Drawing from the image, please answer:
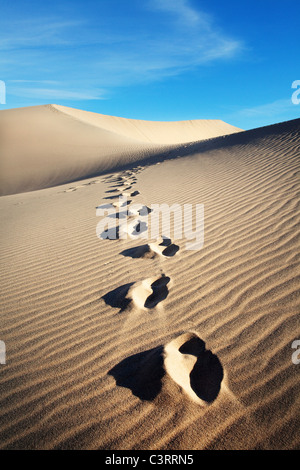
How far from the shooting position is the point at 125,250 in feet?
11.3

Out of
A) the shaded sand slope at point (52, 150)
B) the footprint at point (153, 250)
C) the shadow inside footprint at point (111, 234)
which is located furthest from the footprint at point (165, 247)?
the shaded sand slope at point (52, 150)

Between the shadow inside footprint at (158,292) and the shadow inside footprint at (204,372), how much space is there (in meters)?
0.56

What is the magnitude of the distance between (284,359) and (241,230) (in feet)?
6.61

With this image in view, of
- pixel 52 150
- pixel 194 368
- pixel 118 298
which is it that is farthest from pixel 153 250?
pixel 52 150

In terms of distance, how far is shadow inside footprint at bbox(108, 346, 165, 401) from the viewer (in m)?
1.56

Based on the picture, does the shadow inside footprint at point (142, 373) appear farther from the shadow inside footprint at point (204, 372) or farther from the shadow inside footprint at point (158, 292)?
the shadow inside footprint at point (158, 292)

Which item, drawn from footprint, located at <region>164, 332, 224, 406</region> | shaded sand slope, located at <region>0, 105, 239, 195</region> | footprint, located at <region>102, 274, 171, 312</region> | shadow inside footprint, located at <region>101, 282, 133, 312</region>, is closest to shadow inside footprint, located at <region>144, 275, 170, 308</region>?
footprint, located at <region>102, 274, 171, 312</region>

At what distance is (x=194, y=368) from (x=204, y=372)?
7cm

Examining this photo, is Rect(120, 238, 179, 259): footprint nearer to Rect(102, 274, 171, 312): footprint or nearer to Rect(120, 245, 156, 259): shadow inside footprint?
Rect(120, 245, 156, 259): shadow inside footprint

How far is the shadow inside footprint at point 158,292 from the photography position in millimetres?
2371

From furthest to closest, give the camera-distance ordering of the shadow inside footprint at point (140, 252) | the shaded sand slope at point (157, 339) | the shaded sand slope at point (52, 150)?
the shaded sand slope at point (52, 150) < the shadow inside footprint at point (140, 252) < the shaded sand slope at point (157, 339)

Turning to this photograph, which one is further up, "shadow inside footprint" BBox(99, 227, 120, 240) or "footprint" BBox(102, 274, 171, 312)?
"shadow inside footprint" BBox(99, 227, 120, 240)

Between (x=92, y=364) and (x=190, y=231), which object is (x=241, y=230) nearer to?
(x=190, y=231)
